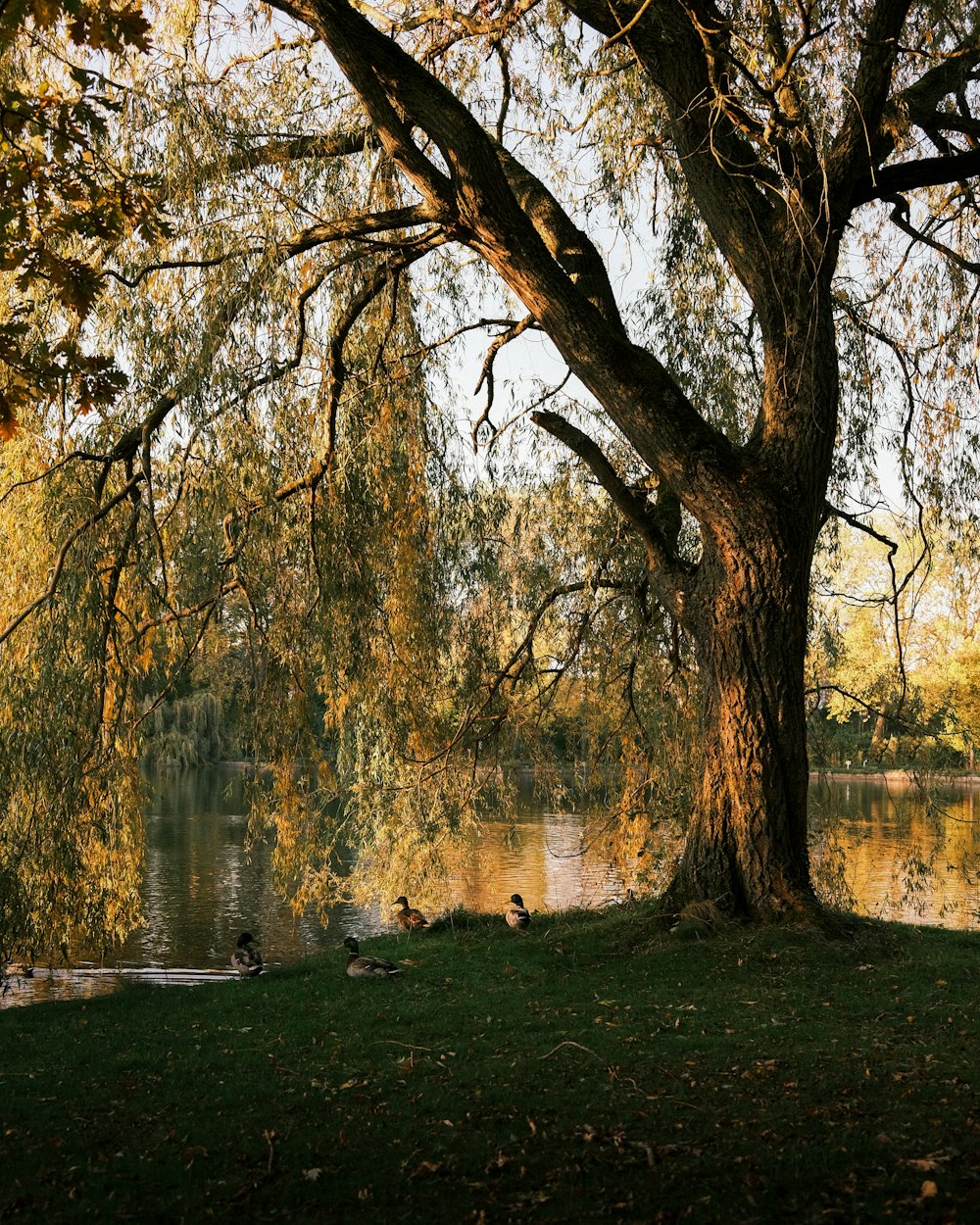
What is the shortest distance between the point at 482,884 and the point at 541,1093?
1070 centimetres

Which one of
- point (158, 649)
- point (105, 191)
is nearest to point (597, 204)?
point (158, 649)

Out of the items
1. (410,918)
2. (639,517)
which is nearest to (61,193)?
(639,517)

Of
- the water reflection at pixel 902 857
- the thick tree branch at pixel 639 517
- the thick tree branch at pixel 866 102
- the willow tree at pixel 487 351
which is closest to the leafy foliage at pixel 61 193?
Result: the willow tree at pixel 487 351

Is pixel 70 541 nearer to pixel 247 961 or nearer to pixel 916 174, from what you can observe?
pixel 247 961

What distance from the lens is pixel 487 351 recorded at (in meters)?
8.34

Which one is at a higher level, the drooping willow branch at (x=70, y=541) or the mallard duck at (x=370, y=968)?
the drooping willow branch at (x=70, y=541)

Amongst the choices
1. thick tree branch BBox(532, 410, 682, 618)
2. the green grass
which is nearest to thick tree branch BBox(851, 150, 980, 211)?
thick tree branch BBox(532, 410, 682, 618)

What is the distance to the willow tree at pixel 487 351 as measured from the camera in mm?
6242

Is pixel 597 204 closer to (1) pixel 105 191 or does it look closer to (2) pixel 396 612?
(2) pixel 396 612

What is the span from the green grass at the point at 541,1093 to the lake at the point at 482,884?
2.22m

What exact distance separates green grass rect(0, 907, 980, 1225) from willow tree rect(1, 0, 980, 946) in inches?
35.9

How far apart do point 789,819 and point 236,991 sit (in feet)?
10.9

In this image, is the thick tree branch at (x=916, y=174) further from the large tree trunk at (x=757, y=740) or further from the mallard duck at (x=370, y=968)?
the mallard duck at (x=370, y=968)

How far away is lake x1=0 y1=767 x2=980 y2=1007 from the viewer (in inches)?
372
